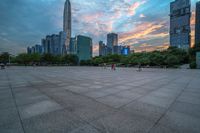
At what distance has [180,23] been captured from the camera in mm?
141375

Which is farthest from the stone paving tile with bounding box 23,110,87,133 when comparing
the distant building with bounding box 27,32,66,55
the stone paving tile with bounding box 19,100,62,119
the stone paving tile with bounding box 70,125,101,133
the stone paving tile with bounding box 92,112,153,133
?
the distant building with bounding box 27,32,66,55

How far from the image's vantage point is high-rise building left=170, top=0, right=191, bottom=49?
12955cm

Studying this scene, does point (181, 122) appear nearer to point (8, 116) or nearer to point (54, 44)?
point (8, 116)

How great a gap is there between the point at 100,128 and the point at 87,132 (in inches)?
12.0

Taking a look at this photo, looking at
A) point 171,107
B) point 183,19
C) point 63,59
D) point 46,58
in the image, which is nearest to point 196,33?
point 183,19

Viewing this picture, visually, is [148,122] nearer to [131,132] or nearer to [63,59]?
[131,132]

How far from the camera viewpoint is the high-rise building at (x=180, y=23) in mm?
129550

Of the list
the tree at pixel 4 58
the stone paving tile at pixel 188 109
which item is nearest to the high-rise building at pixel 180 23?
the stone paving tile at pixel 188 109

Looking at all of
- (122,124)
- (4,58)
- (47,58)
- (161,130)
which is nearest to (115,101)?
(122,124)

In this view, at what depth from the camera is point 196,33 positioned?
12512 cm

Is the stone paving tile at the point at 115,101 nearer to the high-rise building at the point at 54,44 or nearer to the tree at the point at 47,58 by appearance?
the tree at the point at 47,58

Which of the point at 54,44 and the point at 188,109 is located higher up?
the point at 54,44

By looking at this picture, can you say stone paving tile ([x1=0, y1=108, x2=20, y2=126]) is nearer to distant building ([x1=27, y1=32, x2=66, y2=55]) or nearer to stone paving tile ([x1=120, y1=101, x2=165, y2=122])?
stone paving tile ([x1=120, y1=101, x2=165, y2=122])

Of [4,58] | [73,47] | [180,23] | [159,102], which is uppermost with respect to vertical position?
[180,23]
